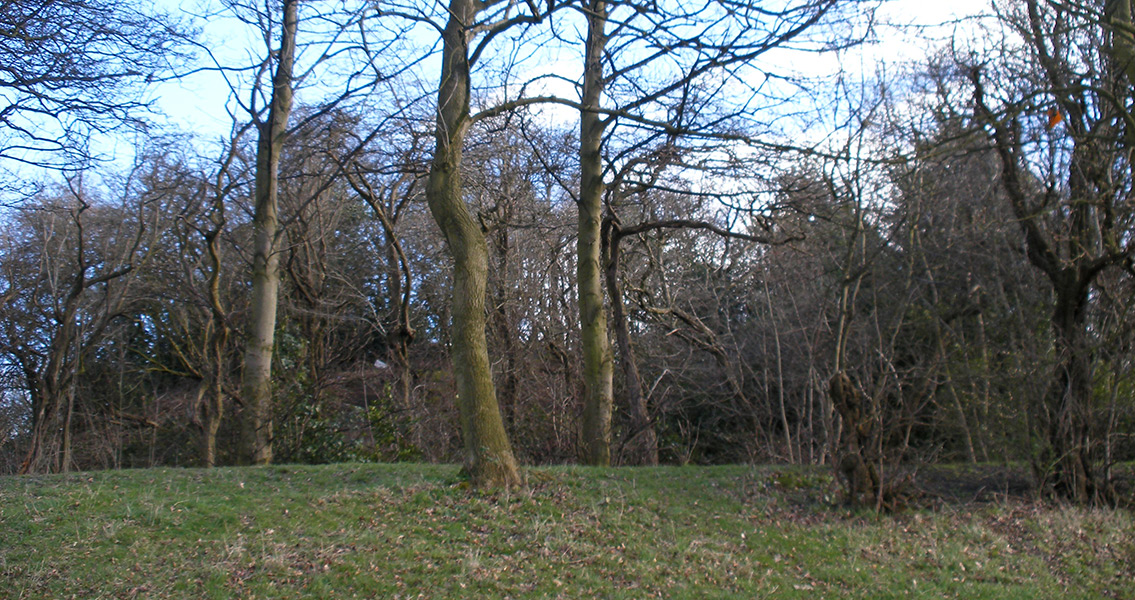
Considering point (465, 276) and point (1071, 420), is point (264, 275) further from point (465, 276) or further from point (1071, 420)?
point (1071, 420)

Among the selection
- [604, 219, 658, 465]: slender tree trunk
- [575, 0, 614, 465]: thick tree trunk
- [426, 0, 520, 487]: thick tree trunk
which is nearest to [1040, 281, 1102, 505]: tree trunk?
[604, 219, 658, 465]: slender tree trunk

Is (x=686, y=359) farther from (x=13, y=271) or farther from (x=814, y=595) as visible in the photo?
(x=13, y=271)

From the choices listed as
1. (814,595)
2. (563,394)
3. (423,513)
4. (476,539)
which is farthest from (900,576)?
(563,394)

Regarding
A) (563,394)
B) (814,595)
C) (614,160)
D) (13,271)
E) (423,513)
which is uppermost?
(614,160)

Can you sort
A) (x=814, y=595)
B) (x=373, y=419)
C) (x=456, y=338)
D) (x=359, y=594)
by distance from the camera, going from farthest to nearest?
(x=373, y=419) → (x=456, y=338) → (x=814, y=595) → (x=359, y=594)

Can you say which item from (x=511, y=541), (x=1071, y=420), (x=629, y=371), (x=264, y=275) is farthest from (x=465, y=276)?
(x=1071, y=420)

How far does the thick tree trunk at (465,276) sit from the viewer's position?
7.88m

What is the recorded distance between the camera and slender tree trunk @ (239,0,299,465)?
12156mm

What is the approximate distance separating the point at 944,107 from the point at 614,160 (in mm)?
4582

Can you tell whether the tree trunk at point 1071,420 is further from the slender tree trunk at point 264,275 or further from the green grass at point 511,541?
the slender tree trunk at point 264,275

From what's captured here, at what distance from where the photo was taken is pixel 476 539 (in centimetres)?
660

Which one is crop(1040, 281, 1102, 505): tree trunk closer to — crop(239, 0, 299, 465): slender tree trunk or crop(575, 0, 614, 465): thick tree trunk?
crop(575, 0, 614, 465): thick tree trunk

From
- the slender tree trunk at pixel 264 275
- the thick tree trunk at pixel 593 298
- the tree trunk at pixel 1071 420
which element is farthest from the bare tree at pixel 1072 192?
the slender tree trunk at pixel 264 275

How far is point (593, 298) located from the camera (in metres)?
12.1
